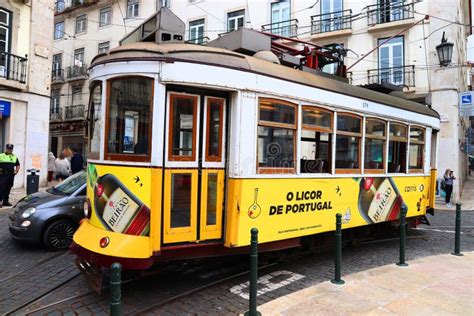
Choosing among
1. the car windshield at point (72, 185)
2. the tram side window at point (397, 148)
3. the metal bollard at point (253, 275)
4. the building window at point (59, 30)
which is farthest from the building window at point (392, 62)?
the building window at point (59, 30)

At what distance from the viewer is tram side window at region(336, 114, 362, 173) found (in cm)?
591

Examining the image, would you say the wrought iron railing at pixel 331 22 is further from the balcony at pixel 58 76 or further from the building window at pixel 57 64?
the building window at pixel 57 64

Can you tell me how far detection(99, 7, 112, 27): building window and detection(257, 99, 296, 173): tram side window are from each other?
26.8 metres

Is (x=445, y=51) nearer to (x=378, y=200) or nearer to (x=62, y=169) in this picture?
(x=378, y=200)

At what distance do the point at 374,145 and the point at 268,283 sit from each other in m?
3.19

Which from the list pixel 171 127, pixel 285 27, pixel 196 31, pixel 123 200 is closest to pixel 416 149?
pixel 171 127

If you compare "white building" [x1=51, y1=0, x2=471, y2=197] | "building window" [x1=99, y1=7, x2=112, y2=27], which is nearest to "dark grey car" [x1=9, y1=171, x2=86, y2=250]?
"white building" [x1=51, y1=0, x2=471, y2=197]

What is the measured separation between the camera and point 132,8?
26469 millimetres

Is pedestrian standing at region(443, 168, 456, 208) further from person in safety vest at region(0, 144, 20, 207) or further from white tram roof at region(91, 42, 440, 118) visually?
person in safety vest at region(0, 144, 20, 207)

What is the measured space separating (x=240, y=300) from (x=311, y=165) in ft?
8.04

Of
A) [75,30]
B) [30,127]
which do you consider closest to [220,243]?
[30,127]

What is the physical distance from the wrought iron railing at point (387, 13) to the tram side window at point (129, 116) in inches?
638

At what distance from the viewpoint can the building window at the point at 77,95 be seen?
97.5 ft

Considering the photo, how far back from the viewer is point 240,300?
4.57m
